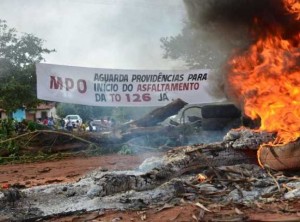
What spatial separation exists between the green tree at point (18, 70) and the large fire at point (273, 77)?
70.6ft

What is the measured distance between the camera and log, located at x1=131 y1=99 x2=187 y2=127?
49.0 feet

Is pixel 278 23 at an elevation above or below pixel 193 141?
above

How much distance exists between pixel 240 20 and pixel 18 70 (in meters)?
23.1

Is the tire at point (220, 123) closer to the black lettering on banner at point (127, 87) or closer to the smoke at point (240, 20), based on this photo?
the smoke at point (240, 20)

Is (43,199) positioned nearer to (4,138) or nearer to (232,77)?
(232,77)

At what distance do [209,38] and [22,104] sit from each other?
21335mm

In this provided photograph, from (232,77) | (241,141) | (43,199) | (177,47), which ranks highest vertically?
(177,47)

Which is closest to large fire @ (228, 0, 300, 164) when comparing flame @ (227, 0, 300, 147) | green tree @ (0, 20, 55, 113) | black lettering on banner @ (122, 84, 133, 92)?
flame @ (227, 0, 300, 147)

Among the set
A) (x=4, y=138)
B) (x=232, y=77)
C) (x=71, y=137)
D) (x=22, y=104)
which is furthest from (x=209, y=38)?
(x=22, y=104)

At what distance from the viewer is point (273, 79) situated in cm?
793

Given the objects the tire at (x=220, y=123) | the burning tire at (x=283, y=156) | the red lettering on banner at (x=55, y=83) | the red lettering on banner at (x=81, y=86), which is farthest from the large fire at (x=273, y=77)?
the red lettering on banner at (x=55, y=83)

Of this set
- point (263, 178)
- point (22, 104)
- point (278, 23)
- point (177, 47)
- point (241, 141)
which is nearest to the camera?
point (263, 178)

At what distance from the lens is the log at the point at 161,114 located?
49.0 feet

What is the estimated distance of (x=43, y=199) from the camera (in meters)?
6.88
